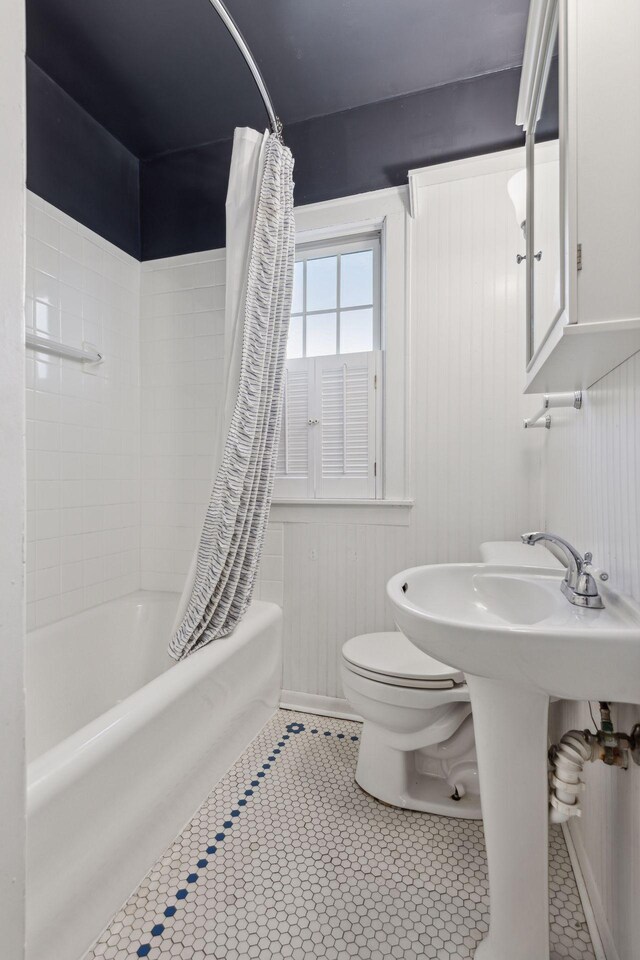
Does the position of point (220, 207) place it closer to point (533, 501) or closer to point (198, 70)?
point (198, 70)

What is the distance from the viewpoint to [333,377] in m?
1.99

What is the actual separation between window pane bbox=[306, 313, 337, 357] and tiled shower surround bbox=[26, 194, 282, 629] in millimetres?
407

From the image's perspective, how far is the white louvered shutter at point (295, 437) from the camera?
203cm

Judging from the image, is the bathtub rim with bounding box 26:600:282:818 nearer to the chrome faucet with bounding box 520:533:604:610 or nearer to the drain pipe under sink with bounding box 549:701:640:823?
the drain pipe under sink with bounding box 549:701:640:823

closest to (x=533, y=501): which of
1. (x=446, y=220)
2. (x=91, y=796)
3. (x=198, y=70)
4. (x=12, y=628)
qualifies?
(x=446, y=220)

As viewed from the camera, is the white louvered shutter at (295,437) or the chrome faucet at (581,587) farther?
the white louvered shutter at (295,437)

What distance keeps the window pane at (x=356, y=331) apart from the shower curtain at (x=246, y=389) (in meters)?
0.40

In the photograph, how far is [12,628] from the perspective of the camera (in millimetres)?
436

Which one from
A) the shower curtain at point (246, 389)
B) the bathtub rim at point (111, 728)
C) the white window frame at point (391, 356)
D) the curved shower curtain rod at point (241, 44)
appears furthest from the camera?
the white window frame at point (391, 356)

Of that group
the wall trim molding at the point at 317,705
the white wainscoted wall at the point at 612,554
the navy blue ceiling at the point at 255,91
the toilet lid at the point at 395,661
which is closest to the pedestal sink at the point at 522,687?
the white wainscoted wall at the point at 612,554

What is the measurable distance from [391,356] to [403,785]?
1.49 meters

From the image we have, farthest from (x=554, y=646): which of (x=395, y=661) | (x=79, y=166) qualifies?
(x=79, y=166)

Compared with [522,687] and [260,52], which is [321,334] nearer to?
[260,52]

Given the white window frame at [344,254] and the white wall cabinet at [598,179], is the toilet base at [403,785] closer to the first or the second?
the white wall cabinet at [598,179]
